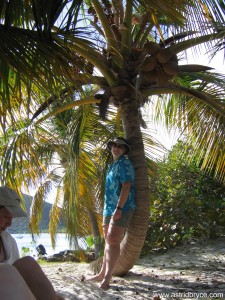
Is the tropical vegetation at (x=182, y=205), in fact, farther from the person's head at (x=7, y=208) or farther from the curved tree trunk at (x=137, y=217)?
the person's head at (x=7, y=208)

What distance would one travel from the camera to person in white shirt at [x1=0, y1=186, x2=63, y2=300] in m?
2.27

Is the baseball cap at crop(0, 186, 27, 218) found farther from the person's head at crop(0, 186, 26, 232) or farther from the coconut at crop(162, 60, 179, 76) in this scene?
the coconut at crop(162, 60, 179, 76)

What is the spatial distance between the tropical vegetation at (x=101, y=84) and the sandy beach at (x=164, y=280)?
460 millimetres

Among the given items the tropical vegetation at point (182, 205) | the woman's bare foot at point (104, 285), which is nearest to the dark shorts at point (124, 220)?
the woman's bare foot at point (104, 285)

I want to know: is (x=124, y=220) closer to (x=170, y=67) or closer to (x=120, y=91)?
(x=120, y=91)

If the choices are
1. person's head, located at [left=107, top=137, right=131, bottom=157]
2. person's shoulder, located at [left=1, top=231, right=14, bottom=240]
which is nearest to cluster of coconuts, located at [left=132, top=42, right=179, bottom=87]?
person's head, located at [left=107, top=137, right=131, bottom=157]

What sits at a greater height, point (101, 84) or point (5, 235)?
point (101, 84)

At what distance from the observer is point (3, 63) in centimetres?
373

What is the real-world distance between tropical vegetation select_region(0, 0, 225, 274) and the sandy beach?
460mm

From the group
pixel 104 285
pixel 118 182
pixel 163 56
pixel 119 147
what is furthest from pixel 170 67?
pixel 104 285

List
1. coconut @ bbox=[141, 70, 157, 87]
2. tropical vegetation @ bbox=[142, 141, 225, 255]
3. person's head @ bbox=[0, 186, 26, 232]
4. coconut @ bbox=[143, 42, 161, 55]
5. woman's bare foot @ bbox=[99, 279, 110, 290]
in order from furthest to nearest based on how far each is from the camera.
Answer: tropical vegetation @ bbox=[142, 141, 225, 255], coconut @ bbox=[141, 70, 157, 87], coconut @ bbox=[143, 42, 161, 55], woman's bare foot @ bbox=[99, 279, 110, 290], person's head @ bbox=[0, 186, 26, 232]

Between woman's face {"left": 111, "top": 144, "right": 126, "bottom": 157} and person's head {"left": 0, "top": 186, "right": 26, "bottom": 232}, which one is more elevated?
woman's face {"left": 111, "top": 144, "right": 126, "bottom": 157}

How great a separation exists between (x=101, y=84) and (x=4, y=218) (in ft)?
10.8

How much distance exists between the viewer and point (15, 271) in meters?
2.36
